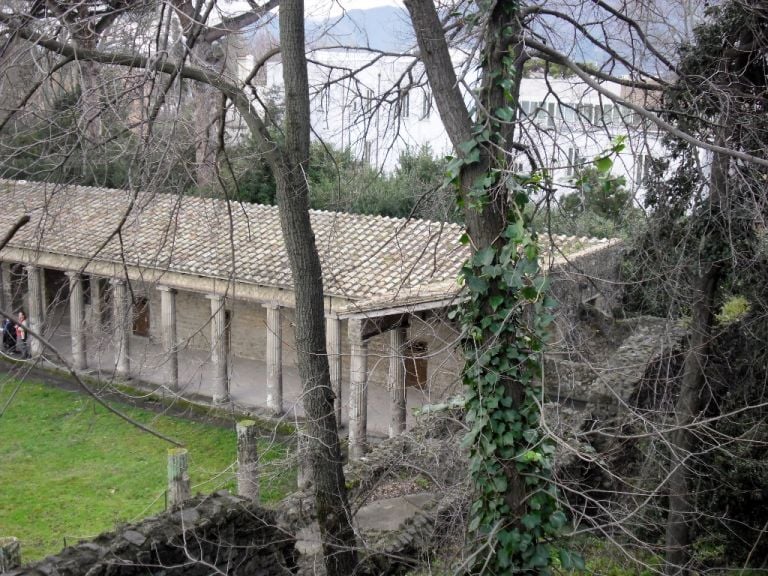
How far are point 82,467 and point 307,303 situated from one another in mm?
9890

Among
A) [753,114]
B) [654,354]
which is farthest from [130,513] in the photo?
[753,114]

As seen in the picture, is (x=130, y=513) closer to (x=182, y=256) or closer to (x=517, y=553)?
(x=182, y=256)

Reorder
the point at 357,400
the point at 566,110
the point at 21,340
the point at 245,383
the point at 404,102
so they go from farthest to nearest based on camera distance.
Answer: the point at 566,110 < the point at 245,383 < the point at 21,340 < the point at 357,400 < the point at 404,102

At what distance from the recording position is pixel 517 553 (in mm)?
5840

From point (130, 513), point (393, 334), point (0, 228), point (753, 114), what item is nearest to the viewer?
point (753, 114)

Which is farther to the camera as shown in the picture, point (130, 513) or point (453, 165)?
point (130, 513)

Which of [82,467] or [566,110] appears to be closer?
[82,467]

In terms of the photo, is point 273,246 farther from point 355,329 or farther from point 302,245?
point 302,245

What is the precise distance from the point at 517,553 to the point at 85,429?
1396 cm

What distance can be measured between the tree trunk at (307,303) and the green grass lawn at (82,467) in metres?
3.61

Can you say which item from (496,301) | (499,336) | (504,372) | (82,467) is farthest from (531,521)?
(82,467)

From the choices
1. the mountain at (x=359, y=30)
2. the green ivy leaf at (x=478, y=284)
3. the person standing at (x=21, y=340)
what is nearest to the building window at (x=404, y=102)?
the mountain at (x=359, y=30)

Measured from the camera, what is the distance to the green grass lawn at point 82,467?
42.2ft

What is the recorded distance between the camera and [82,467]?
15453 mm
